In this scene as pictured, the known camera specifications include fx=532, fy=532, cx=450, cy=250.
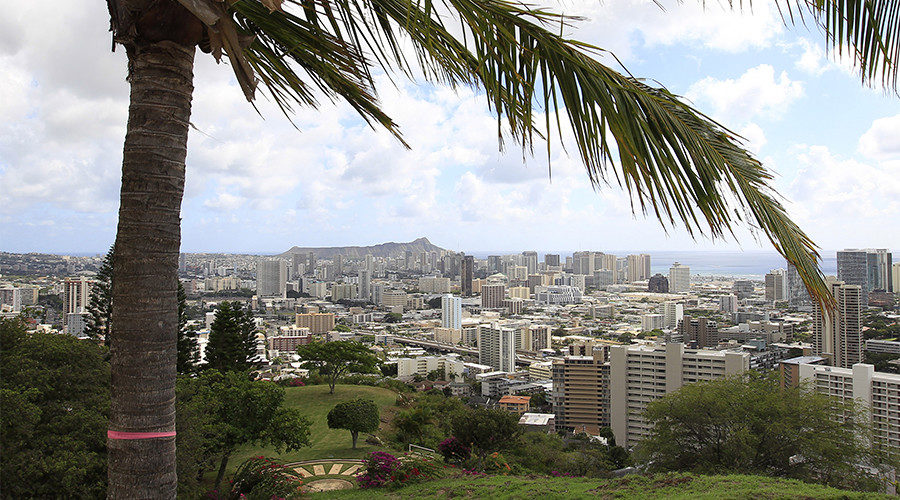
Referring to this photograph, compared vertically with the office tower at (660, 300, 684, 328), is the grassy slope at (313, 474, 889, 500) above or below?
above

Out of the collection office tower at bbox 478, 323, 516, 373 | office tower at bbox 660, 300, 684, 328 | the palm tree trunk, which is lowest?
office tower at bbox 478, 323, 516, 373

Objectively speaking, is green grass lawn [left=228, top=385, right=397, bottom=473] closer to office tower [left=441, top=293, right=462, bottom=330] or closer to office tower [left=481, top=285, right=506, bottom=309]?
office tower [left=441, top=293, right=462, bottom=330]

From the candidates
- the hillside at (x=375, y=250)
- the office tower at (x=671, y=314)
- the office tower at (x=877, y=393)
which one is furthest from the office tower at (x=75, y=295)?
the hillside at (x=375, y=250)

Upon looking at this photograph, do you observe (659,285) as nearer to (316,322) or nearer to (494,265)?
(494,265)

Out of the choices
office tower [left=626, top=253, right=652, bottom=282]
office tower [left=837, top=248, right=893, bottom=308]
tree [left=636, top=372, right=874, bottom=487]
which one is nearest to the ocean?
office tower [left=626, top=253, right=652, bottom=282]

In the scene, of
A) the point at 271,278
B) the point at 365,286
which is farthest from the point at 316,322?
the point at 365,286

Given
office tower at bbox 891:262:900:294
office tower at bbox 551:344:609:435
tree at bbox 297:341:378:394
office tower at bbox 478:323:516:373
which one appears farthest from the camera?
office tower at bbox 478:323:516:373

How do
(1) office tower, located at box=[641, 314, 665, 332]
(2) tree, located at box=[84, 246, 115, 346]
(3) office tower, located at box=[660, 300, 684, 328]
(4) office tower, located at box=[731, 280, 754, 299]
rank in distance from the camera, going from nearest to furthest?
(2) tree, located at box=[84, 246, 115, 346] < (1) office tower, located at box=[641, 314, 665, 332] < (3) office tower, located at box=[660, 300, 684, 328] < (4) office tower, located at box=[731, 280, 754, 299]
